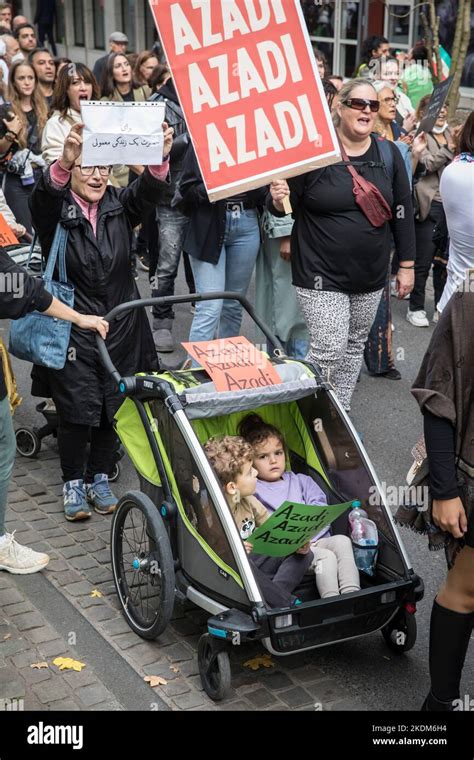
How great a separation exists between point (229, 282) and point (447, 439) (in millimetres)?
3875

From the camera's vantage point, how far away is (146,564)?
4.41m

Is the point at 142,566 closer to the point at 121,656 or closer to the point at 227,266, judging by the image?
the point at 121,656

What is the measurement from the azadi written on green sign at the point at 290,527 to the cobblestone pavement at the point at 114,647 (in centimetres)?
54

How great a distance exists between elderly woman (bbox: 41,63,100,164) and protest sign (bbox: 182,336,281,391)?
156 inches

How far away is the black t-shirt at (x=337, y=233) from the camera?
559 centimetres

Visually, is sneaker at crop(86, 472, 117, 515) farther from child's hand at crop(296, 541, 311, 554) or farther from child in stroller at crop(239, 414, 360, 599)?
child's hand at crop(296, 541, 311, 554)

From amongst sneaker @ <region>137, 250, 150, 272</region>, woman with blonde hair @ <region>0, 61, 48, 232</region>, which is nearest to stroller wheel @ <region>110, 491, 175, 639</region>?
woman with blonde hair @ <region>0, 61, 48, 232</region>

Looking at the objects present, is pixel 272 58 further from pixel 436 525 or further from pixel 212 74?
pixel 436 525

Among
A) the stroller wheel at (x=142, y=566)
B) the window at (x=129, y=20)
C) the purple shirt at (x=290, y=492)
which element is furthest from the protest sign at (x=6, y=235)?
the window at (x=129, y=20)

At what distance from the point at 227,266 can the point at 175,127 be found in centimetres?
140

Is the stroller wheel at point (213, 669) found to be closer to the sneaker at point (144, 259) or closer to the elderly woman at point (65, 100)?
the elderly woman at point (65, 100)

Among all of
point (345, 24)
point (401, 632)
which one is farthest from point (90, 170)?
point (345, 24)

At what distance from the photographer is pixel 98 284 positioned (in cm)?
528

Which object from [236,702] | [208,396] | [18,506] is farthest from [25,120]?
[236,702]
